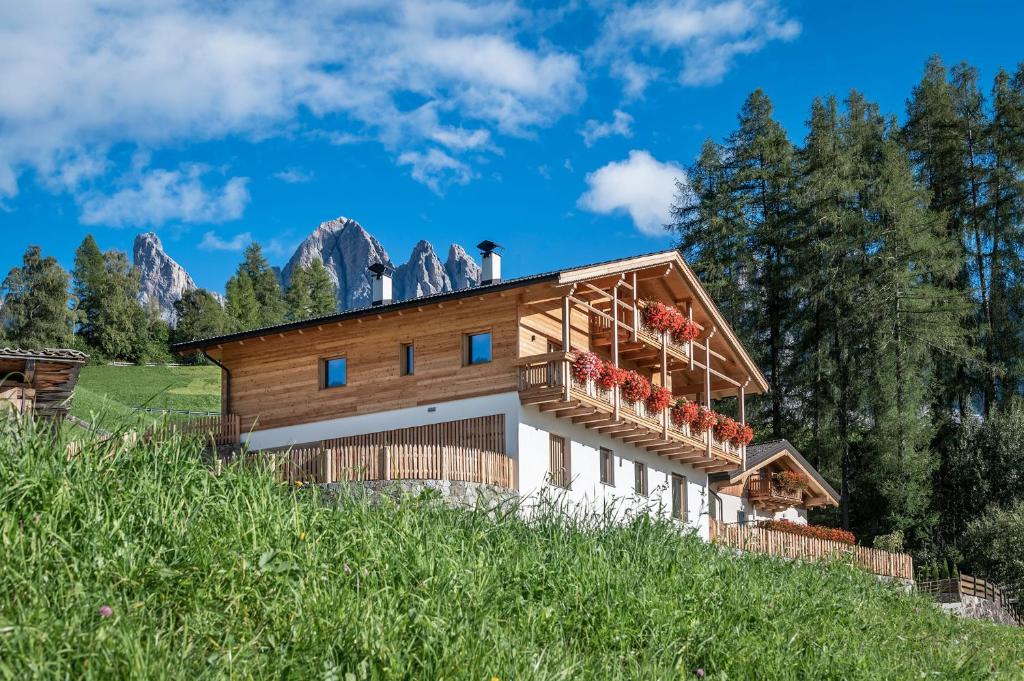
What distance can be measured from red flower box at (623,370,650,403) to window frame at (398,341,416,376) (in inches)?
193

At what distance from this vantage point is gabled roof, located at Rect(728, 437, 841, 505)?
37.2 metres

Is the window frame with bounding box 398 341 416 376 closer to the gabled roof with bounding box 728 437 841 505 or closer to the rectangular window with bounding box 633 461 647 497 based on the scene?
the rectangular window with bounding box 633 461 647 497

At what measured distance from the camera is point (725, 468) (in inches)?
1372

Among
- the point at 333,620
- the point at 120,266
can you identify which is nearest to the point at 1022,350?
the point at 333,620

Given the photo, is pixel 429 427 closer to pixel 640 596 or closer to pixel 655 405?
pixel 655 405

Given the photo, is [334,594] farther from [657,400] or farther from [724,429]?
[724,429]

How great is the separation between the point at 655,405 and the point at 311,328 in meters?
8.49

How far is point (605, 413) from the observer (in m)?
27.7

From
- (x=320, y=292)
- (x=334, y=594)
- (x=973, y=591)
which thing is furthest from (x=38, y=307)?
(x=334, y=594)

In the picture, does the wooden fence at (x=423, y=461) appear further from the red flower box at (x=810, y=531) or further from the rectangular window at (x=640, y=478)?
the red flower box at (x=810, y=531)

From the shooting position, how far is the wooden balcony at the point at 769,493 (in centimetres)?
4062

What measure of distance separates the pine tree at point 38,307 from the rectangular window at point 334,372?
5255 cm

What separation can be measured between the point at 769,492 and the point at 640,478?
34.6 feet

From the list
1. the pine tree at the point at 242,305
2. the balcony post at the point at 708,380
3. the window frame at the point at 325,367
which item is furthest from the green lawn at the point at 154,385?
the balcony post at the point at 708,380
